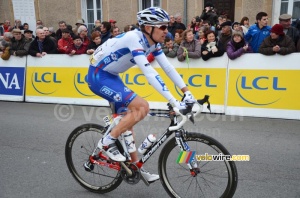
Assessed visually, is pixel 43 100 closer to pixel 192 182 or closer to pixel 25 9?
pixel 192 182

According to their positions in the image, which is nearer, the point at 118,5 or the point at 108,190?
the point at 108,190

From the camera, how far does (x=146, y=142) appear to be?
316cm

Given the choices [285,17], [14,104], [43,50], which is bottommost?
[14,104]

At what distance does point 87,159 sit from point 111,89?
3.59 ft

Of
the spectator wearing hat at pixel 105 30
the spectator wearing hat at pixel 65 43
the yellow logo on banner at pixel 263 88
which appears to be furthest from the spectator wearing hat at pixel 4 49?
the yellow logo on banner at pixel 263 88

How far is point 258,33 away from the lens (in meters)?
7.21

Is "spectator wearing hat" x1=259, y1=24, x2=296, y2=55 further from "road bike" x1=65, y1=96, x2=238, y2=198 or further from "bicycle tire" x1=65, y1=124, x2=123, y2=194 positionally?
"bicycle tire" x1=65, y1=124, x2=123, y2=194

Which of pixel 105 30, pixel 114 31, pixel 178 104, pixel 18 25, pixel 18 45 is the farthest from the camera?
pixel 18 25

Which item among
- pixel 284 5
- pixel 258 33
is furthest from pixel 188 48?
pixel 284 5

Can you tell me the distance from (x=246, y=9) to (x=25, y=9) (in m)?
11.8

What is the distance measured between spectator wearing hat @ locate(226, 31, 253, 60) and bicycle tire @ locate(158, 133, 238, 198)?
3963mm

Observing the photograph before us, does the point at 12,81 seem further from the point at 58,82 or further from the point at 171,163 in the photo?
the point at 171,163

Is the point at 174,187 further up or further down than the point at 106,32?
further down

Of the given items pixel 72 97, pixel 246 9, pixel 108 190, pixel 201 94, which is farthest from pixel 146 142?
pixel 246 9
